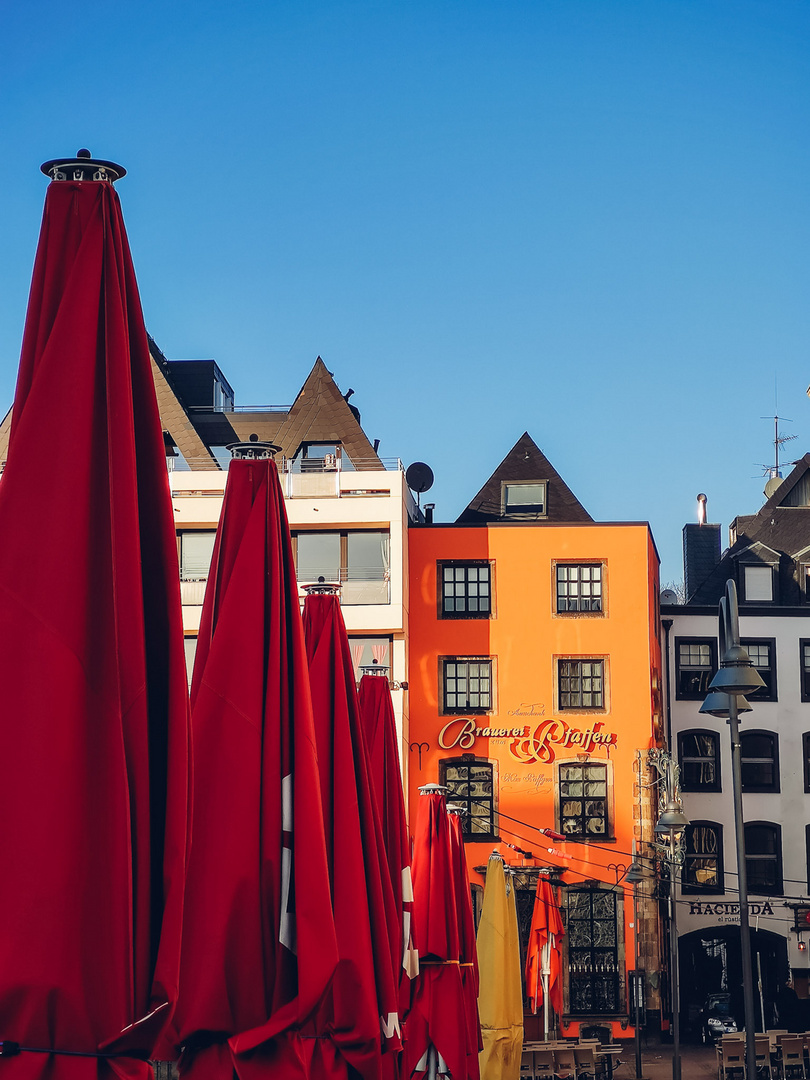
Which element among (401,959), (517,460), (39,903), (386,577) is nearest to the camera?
(39,903)

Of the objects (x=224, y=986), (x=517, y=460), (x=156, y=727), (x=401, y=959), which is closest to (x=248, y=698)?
(x=224, y=986)

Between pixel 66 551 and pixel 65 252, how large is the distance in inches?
43.6

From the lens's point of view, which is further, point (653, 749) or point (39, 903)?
point (653, 749)

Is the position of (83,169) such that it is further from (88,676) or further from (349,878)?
(349,878)

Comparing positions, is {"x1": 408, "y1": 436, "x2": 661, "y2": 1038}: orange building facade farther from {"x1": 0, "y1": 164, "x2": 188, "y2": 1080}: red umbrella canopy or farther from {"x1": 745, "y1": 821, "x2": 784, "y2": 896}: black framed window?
{"x1": 0, "y1": 164, "x2": 188, "y2": 1080}: red umbrella canopy

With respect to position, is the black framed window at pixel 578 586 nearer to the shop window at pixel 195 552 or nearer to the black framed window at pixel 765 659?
the black framed window at pixel 765 659

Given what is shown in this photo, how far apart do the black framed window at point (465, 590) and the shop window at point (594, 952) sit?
27.0 ft

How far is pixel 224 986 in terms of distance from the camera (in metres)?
6.57

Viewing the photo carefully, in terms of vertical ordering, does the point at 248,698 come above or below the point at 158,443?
below

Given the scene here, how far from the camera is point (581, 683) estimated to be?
38.4m

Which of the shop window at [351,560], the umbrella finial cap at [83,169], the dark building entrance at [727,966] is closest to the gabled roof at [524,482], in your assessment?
the shop window at [351,560]

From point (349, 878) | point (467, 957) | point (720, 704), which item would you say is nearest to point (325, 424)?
point (467, 957)

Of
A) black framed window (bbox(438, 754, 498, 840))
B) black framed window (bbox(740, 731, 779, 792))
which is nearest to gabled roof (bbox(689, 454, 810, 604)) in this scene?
black framed window (bbox(740, 731, 779, 792))

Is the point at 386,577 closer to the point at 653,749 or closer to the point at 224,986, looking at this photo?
the point at 653,749
